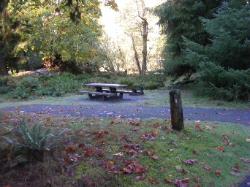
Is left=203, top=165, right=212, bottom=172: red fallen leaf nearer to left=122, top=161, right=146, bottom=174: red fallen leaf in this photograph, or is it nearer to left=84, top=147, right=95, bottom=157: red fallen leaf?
→ left=122, top=161, right=146, bottom=174: red fallen leaf

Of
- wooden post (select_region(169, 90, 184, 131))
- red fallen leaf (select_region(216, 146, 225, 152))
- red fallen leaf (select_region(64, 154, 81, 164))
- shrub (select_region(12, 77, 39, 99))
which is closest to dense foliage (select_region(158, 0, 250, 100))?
shrub (select_region(12, 77, 39, 99))

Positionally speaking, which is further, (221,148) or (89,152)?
(221,148)

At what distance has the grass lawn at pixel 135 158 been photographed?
683cm

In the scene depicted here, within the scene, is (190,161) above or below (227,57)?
below

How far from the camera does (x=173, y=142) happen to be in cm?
901

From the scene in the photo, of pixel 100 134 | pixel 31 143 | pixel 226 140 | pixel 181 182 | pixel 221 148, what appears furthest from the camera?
pixel 226 140

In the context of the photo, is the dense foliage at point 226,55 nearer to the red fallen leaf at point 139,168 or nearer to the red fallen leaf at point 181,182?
the red fallen leaf at point 181,182

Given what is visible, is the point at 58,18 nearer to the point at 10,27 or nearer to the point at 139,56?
the point at 10,27

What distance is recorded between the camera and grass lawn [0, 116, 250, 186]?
6.83 m

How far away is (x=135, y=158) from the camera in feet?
25.3

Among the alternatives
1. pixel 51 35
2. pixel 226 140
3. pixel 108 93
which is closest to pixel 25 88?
pixel 108 93

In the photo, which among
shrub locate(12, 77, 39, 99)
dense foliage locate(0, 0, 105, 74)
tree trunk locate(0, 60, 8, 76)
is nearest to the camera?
shrub locate(12, 77, 39, 99)

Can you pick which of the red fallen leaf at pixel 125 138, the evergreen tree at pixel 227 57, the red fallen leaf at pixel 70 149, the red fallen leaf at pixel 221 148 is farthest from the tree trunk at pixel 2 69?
the red fallen leaf at pixel 70 149

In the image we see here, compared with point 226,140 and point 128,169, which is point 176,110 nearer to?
point 226,140
